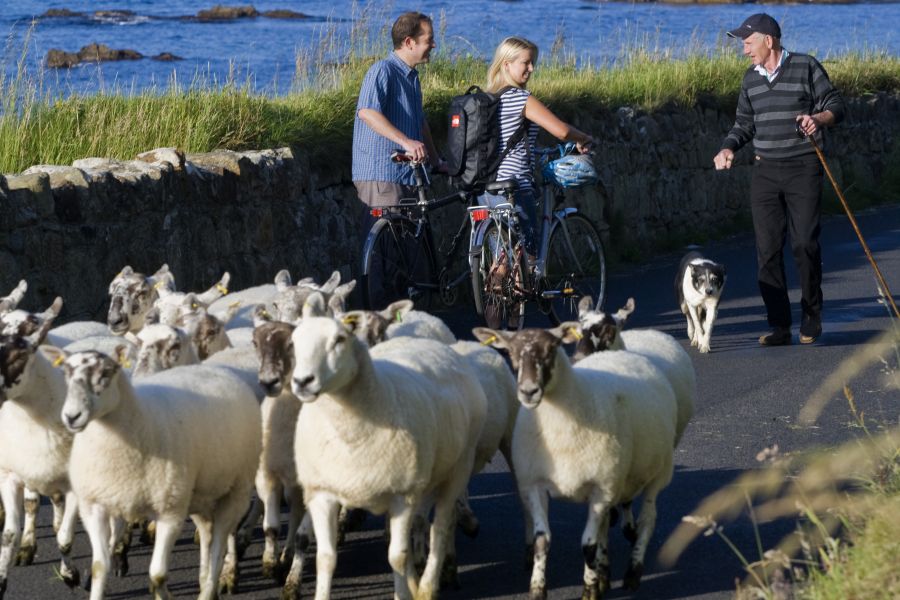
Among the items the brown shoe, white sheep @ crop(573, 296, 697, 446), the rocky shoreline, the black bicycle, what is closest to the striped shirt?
the black bicycle

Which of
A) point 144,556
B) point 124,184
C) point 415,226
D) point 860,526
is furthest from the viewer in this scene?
point 415,226

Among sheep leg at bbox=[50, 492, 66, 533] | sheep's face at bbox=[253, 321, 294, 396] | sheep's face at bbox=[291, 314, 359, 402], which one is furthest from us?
sheep leg at bbox=[50, 492, 66, 533]

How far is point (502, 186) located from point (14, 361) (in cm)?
566

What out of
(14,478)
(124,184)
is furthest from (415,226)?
(14,478)

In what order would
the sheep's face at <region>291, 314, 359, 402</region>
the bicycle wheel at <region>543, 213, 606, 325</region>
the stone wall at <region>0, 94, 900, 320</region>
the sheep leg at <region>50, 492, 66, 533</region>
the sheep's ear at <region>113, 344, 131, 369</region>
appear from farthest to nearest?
the bicycle wheel at <region>543, 213, 606, 325</region>
the stone wall at <region>0, 94, 900, 320</region>
the sheep leg at <region>50, 492, 66, 533</region>
the sheep's ear at <region>113, 344, 131, 369</region>
the sheep's face at <region>291, 314, 359, 402</region>

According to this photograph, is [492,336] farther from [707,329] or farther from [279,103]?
[279,103]

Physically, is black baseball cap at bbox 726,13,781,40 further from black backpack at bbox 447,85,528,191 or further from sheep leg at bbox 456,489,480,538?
sheep leg at bbox 456,489,480,538

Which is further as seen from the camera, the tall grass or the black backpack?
the tall grass

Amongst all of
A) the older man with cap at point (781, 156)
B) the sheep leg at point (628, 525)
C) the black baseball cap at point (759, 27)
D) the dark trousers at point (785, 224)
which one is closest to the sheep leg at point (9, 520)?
the sheep leg at point (628, 525)

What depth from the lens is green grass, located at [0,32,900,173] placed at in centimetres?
1148

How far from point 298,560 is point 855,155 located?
1760 centimetres

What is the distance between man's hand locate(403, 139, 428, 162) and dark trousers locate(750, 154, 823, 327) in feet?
9.60

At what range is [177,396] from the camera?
6.22 m

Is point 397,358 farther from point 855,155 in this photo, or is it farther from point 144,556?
point 855,155
